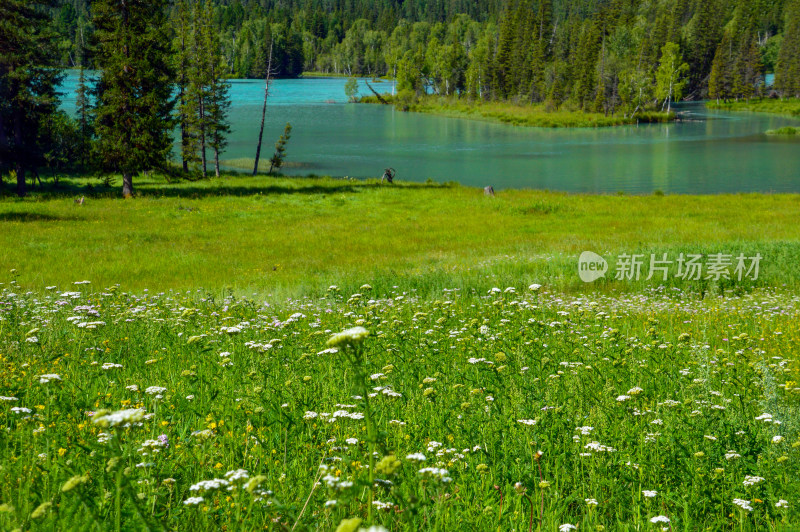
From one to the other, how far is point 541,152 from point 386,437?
2819 inches

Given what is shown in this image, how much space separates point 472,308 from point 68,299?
6.71 metres

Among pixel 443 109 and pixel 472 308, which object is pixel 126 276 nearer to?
pixel 472 308

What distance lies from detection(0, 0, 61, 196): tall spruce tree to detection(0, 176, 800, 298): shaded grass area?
2.87 metres

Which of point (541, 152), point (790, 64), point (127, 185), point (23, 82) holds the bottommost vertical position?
→ point (127, 185)

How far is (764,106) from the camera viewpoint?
13838 cm

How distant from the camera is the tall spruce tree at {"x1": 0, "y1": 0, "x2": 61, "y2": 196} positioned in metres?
35.6

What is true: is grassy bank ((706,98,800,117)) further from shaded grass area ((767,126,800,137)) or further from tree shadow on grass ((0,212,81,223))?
tree shadow on grass ((0,212,81,223))

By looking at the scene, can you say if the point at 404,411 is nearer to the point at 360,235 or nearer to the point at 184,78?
the point at 360,235

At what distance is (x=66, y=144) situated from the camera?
182 ft

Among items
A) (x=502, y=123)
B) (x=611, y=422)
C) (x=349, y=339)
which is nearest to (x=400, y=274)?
(x=611, y=422)

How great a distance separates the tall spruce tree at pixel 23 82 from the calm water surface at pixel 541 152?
25.0 metres

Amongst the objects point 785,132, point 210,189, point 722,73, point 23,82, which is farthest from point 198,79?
point 722,73

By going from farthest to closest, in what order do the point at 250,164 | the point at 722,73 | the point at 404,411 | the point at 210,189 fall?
the point at 722,73 → the point at 250,164 → the point at 210,189 → the point at 404,411

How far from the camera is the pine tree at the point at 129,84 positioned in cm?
3706
